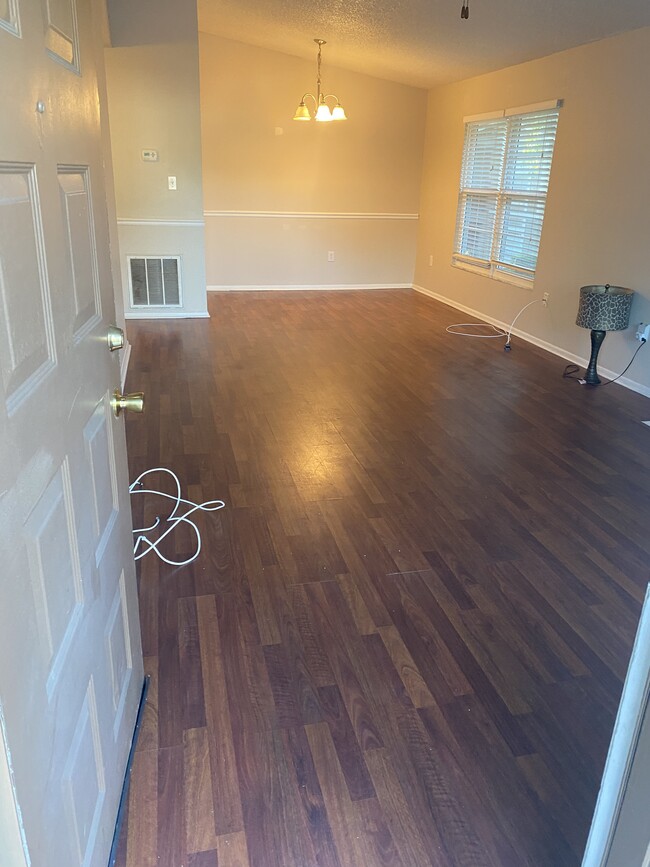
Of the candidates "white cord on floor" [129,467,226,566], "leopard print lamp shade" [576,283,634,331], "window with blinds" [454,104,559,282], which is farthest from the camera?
"window with blinds" [454,104,559,282]

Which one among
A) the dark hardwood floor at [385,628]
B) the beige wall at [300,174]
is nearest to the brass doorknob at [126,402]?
the dark hardwood floor at [385,628]

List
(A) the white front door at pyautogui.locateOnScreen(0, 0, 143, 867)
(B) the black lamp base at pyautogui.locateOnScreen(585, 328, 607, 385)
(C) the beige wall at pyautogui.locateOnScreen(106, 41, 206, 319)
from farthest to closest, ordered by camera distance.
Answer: (C) the beige wall at pyautogui.locateOnScreen(106, 41, 206, 319) < (B) the black lamp base at pyautogui.locateOnScreen(585, 328, 607, 385) < (A) the white front door at pyautogui.locateOnScreen(0, 0, 143, 867)

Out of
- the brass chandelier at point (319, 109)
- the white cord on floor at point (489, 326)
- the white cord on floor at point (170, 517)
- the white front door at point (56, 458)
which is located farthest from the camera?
the brass chandelier at point (319, 109)

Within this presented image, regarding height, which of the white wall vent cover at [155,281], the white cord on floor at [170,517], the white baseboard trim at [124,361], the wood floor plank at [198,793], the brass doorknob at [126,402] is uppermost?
the brass doorknob at [126,402]

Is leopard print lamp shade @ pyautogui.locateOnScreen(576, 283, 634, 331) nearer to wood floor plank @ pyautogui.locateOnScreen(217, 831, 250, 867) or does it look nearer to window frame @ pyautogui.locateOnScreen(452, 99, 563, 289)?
window frame @ pyautogui.locateOnScreen(452, 99, 563, 289)

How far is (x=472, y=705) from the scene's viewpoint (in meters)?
1.79

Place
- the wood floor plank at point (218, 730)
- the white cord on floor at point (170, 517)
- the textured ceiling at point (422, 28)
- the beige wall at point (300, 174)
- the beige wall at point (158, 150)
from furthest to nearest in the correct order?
the beige wall at point (300, 174), the beige wall at point (158, 150), the textured ceiling at point (422, 28), the white cord on floor at point (170, 517), the wood floor plank at point (218, 730)

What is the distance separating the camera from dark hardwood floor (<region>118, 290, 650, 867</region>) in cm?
146

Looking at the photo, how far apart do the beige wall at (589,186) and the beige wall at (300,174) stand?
1357 millimetres

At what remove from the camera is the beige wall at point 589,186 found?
14.5 ft

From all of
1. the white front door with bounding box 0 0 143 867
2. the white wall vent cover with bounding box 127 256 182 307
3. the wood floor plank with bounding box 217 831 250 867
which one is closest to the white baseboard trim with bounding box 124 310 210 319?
the white wall vent cover with bounding box 127 256 182 307

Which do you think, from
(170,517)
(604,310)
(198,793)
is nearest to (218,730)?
(198,793)

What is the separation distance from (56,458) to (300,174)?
24.2 feet

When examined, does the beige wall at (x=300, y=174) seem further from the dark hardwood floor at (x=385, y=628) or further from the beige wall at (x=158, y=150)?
the dark hardwood floor at (x=385, y=628)
